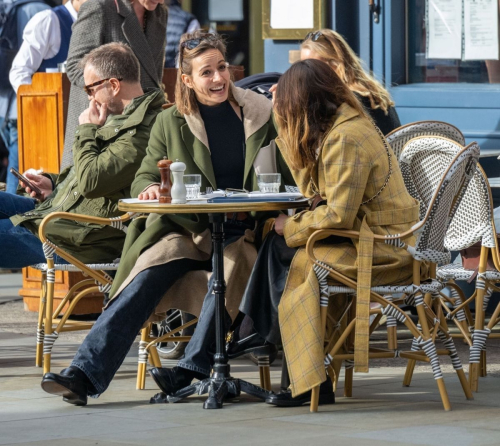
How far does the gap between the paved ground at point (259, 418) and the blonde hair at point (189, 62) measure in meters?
1.37

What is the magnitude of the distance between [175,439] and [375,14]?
480 cm

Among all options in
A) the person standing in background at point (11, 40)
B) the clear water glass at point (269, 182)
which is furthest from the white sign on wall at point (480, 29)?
the person standing in background at point (11, 40)

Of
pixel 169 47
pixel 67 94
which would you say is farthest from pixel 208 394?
pixel 169 47

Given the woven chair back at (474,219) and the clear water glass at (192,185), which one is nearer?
the clear water glass at (192,185)

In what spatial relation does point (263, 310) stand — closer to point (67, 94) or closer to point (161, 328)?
point (161, 328)

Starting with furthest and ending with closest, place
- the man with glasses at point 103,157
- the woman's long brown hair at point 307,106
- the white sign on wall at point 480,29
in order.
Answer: the white sign on wall at point 480,29, the man with glasses at point 103,157, the woman's long brown hair at point 307,106

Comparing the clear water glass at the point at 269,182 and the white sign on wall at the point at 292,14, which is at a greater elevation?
the white sign on wall at the point at 292,14

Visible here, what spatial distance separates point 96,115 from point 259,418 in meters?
2.18

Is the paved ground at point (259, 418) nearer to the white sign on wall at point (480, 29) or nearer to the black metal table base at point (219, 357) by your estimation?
the black metal table base at point (219, 357)

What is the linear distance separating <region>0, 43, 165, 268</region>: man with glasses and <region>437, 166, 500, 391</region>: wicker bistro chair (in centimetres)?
164

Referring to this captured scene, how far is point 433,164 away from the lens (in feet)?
19.8

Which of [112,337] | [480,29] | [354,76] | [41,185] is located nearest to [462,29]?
[480,29]

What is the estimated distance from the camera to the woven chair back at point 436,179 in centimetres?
547

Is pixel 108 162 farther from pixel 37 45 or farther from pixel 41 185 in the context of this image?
pixel 37 45
